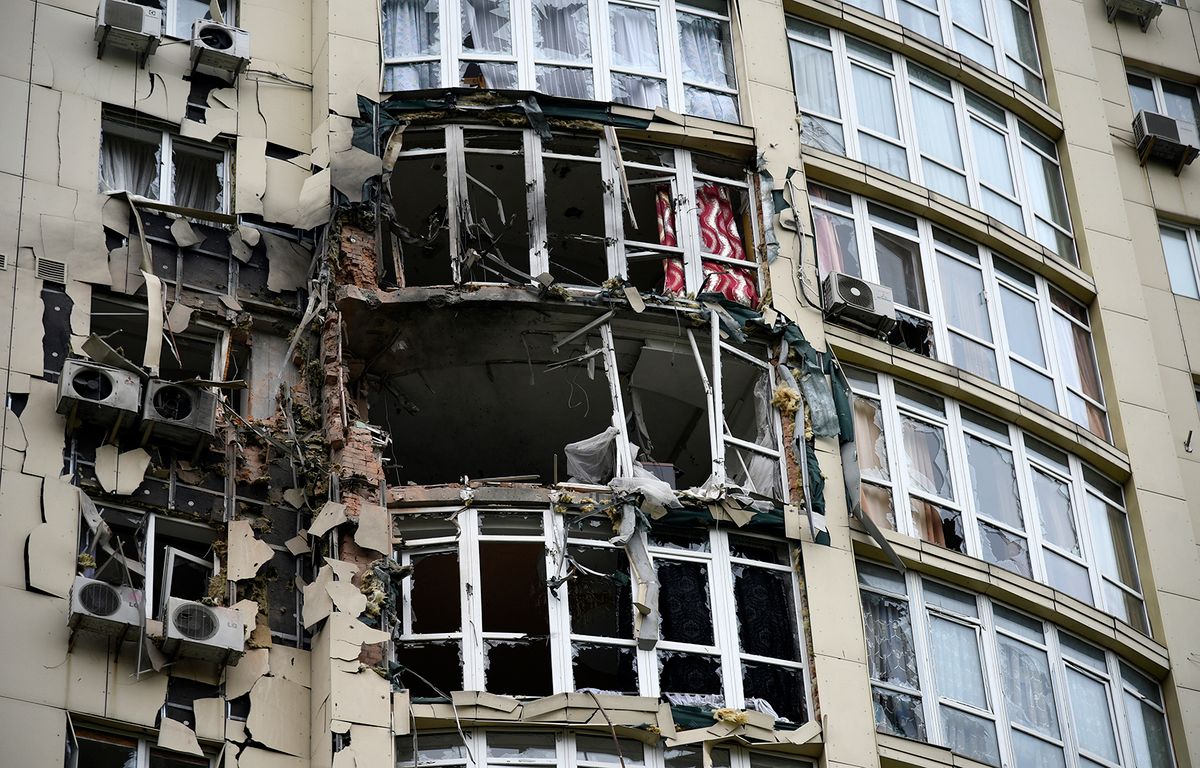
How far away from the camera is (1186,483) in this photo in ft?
90.0

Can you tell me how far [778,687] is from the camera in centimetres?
2195

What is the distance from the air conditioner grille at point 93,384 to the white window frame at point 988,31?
1215 centimetres

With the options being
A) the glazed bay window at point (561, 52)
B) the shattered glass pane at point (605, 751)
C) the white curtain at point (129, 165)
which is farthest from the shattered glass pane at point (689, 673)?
the white curtain at point (129, 165)

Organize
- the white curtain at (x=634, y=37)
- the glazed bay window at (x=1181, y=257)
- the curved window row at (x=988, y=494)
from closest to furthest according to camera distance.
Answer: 1. the curved window row at (x=988, y=494)
2. the white curtain at (x=634, y=37)
3. the glazed bay window at (x=1181, y=257)

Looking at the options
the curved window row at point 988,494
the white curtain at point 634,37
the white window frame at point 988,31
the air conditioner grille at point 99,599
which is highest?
the white window frame at point 988,31

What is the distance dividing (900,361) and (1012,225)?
13.0 feet

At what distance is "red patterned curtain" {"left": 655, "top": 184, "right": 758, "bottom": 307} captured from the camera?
965 inches

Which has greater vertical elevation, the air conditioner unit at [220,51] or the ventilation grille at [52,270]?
the air conditioner unit at [220,51]

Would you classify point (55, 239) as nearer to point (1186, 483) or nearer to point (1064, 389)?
point (1064, 389)

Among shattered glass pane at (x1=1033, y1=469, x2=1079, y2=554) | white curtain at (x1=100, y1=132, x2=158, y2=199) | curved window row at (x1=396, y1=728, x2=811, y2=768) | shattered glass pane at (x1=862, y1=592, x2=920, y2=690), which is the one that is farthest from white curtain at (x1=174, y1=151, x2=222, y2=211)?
shattered glass pane at (x1=1033, y1=469, x2=1079, y2=554)

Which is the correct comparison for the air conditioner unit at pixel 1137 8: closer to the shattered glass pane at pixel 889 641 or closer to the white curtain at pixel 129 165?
the shattered glass pane at pixel 889 641

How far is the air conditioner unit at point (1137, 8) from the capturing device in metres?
32.1

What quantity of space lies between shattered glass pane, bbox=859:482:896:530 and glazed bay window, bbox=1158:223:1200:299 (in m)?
8.16

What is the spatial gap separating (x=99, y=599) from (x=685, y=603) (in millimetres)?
6282
